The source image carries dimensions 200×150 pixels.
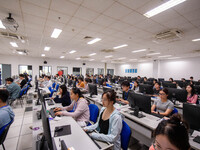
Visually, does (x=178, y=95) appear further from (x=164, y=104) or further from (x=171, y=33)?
(x=171, y=33)

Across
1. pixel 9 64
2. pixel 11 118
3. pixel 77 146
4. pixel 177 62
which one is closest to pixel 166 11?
pixel 77 146

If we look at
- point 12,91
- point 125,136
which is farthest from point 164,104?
point 12,91

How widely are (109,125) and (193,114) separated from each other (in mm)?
1245

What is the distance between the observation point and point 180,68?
35.8 feet

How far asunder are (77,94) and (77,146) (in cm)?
120

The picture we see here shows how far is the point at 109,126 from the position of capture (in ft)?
5.18

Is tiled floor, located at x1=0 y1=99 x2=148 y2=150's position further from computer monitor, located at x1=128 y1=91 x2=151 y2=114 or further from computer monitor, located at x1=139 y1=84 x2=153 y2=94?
computer monitor, located at x1=139 y1=84 x2=153 y2=94

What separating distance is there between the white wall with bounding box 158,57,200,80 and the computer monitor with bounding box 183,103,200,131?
11365mm

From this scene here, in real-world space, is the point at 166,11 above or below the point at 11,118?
above

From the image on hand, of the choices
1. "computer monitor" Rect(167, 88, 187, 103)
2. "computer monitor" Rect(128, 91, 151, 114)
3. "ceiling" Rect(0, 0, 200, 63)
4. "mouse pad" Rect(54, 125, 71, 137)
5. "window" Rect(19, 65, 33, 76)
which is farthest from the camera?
"window" Rect(19, 65, 33, 76)

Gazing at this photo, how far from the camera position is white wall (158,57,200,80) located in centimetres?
980

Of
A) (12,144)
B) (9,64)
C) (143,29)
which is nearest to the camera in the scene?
(12,144)

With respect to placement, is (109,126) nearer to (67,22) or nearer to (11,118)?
(11,118)

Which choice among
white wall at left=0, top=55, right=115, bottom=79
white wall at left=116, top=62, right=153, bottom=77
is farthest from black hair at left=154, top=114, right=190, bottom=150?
white wall at left=116, top=62, right=153, bottom=77
